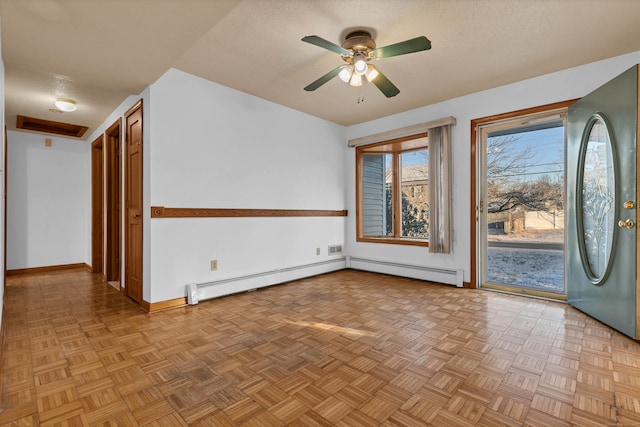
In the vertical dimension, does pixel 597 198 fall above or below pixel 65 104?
below

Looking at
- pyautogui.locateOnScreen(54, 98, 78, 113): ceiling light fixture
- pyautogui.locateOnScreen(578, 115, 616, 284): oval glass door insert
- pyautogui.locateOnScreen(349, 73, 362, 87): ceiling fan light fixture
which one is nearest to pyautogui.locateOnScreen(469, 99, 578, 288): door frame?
pyautogui.locateOnScreen(578, 115, 616, 284): oval glass door insert

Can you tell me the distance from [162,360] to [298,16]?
2.54 m

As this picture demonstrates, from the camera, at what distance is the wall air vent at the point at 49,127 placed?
432 cm

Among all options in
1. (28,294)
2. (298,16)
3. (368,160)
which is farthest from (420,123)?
(28,294)

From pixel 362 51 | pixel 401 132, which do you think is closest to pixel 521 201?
pixel 401 132

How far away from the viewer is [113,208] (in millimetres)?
4234

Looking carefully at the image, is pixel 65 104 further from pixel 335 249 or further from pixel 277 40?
pixel 335 249

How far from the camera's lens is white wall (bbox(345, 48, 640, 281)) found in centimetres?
301

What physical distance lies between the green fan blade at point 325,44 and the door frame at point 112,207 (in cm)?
335

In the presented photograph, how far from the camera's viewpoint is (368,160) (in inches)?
201

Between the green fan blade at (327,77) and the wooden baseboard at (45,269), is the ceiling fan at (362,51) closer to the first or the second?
the green fan blade at (327,77)

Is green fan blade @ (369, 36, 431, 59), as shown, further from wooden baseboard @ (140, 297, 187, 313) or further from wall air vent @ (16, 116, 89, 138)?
wall air vent @ (16, 116, 89, 138)

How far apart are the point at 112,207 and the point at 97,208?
0.97 metres

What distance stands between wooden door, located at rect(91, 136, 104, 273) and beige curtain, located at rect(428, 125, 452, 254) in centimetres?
500
